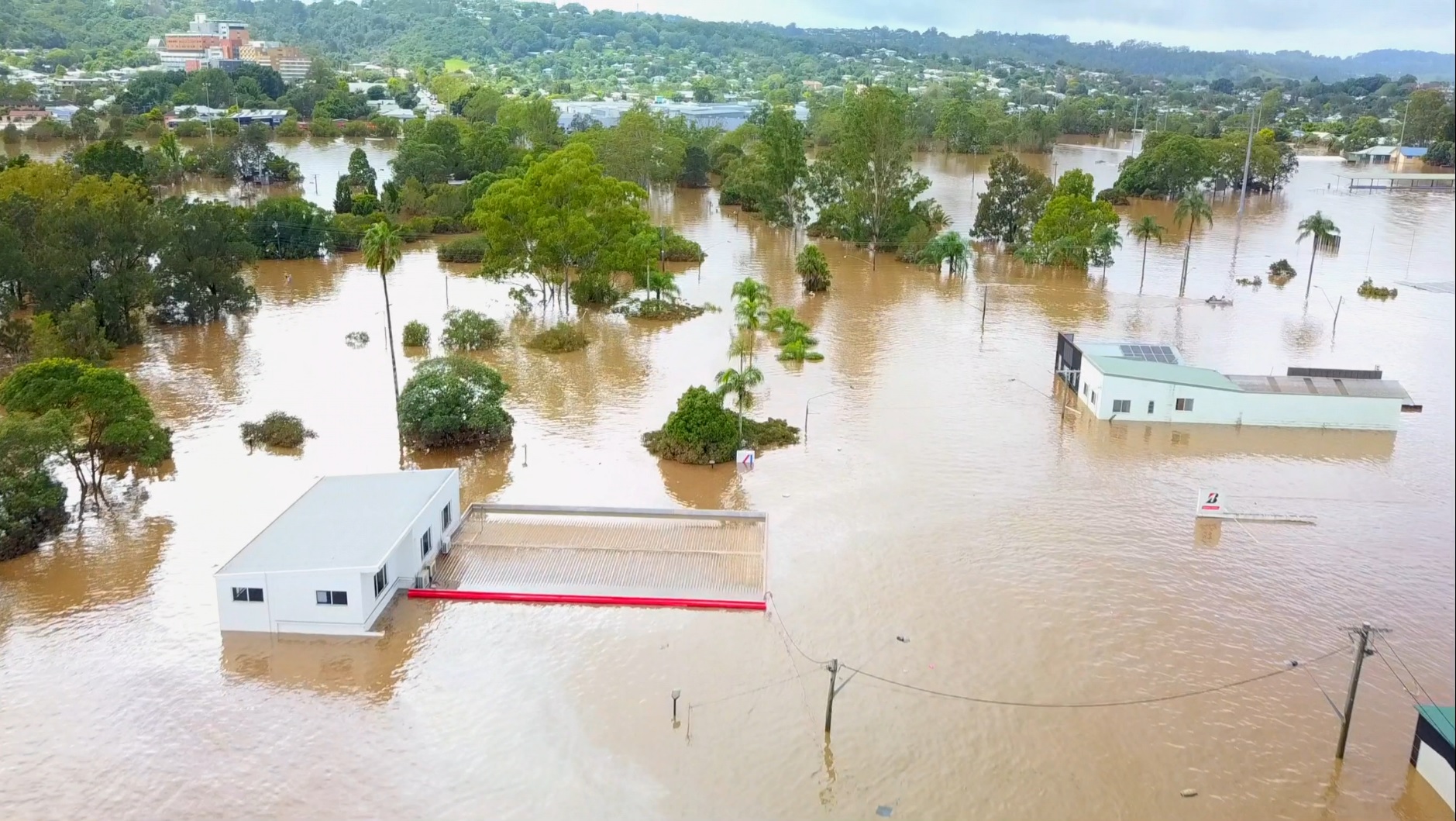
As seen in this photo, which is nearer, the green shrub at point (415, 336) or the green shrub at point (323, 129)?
the green shrub at point (415, 336)

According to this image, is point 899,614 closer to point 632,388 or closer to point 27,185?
point 632,388

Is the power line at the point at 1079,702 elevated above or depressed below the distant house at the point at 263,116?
below

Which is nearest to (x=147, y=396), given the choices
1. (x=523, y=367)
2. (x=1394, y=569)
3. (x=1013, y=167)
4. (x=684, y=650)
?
(x=523, y=367)

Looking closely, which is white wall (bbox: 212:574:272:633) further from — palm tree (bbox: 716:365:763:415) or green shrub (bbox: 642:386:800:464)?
palm tree (bbox: 716:365:763:415)

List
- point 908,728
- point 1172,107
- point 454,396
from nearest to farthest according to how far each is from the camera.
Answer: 1. point 908,728
2. point 454,396
3. point 1172,107

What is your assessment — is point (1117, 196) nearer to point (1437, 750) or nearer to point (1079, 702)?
point (1079, 702)

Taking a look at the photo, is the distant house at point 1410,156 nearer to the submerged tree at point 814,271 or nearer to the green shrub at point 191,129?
the submerged tree at point 814,271

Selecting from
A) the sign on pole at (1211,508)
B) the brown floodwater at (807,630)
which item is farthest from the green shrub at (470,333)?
the sign on pole at (1211,508)
